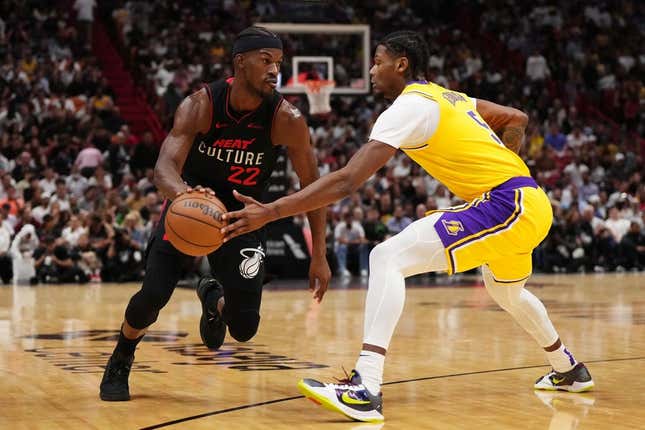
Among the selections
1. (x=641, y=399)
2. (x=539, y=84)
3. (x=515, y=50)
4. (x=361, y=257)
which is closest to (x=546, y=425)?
(x=641, y=399)

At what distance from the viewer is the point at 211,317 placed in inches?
282

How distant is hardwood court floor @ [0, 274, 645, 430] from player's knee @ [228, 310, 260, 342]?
1.04 feet

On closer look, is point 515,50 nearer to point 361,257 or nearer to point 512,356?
point 361,257

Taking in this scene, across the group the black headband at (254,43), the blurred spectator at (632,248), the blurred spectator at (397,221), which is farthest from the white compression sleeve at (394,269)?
the blurred spectator at (632,248)

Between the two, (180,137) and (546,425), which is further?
(180,137)

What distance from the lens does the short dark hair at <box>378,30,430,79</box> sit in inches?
231

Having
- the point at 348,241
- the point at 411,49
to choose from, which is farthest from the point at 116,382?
the point at 348,241

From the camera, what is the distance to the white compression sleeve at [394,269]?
554 cm

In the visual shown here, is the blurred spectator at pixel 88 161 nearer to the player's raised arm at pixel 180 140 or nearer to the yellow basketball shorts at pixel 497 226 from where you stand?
the player's raised arm at pixel 180 140

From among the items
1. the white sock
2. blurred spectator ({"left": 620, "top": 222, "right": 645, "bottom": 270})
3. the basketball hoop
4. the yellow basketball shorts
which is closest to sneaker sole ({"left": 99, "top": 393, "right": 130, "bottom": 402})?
the yellow basketball shorts

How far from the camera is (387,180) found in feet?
70.7

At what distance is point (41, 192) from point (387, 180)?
6.77 m

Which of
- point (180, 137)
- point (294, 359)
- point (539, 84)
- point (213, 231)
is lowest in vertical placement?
point (294, 359)

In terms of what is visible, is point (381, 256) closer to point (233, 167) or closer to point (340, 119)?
point (233, 167)
